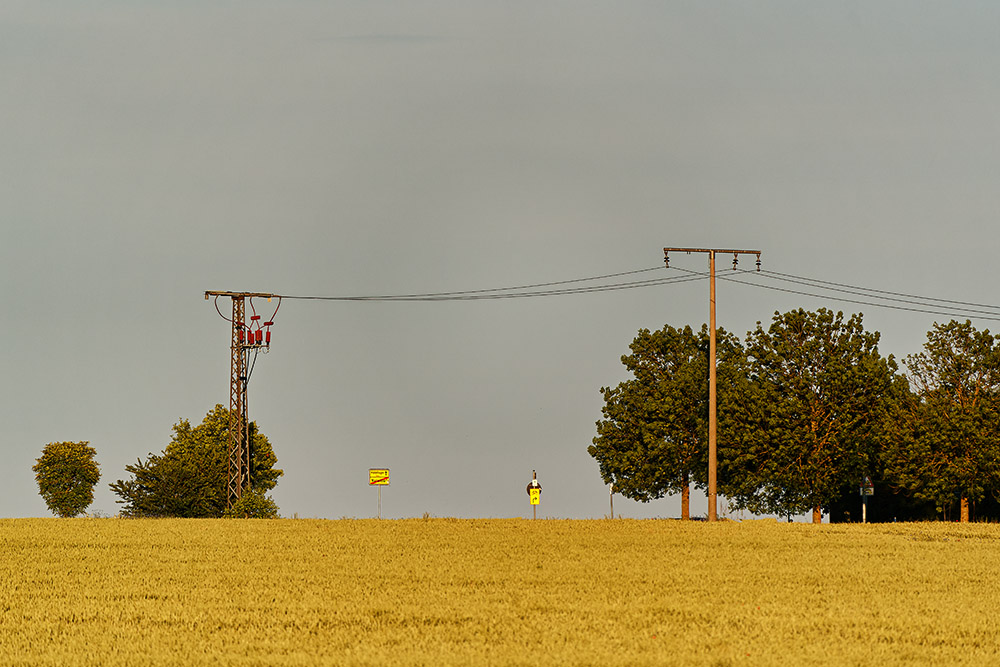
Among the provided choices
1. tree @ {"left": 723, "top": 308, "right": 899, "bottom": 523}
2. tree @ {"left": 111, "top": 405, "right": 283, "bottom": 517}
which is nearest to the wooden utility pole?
tree @ {"left": 723, "top": 308, "right": 899, "bottom": 523}

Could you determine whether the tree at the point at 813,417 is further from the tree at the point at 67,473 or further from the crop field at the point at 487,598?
the tree at the point at 67,473

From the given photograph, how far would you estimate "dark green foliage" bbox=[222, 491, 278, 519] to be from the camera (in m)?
70.3

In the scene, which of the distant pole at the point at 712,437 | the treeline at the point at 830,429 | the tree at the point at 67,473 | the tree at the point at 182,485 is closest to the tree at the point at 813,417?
the treeline at the point at 830,429

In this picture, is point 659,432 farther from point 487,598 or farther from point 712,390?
point 487,598

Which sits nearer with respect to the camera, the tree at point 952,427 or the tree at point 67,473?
the tree at point 952,427

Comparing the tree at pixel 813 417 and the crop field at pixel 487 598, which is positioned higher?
the tree at pixel 813 417

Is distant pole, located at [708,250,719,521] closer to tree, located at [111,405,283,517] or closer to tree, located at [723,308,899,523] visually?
tree, located at [723,308,899,523]

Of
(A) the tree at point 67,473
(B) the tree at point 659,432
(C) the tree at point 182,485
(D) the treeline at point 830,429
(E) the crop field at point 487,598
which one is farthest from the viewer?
(A) the tree at point 67,473

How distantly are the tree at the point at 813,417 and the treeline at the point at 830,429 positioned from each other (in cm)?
8

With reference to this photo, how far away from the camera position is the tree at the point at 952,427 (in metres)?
67.4

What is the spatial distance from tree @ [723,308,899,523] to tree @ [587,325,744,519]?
3275 millimetres

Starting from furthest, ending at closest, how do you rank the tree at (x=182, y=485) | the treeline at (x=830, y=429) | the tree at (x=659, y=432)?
the tree at (x=182, y=485) → the tree at (x=659, y=432) → the treeline at (x=830, y=429)

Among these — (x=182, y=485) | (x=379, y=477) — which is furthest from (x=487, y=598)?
(x=182, y=485)

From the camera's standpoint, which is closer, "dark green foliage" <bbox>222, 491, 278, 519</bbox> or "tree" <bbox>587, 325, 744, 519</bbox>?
"dark green foliage" <bbox>222, 491, 278, 519</bbox>
